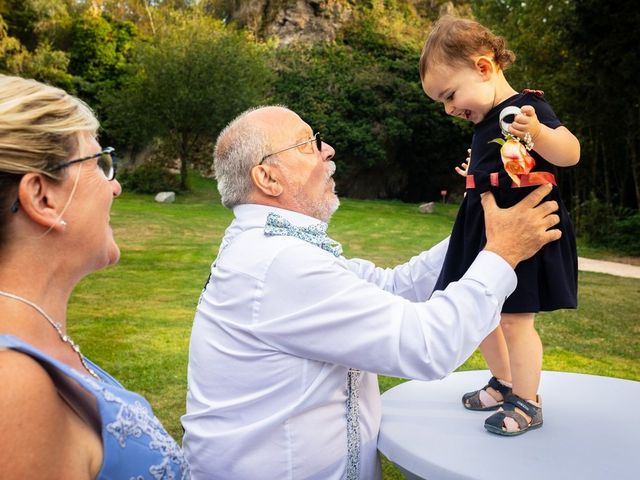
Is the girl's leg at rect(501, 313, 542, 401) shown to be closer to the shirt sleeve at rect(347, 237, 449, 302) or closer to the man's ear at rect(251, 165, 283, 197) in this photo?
the shirt sleeve at rect(347, 237, 449, 302)

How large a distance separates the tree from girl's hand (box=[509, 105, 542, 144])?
71.7ft

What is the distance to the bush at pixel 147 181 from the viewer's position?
22.7m

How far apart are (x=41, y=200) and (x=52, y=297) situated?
0.21 meters

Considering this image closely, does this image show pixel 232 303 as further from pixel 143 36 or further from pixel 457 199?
pixel 143 36

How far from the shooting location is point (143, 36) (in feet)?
101

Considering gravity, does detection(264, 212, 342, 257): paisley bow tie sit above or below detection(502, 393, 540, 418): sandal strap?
above

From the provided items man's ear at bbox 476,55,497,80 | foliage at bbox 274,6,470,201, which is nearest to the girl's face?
man's ear at bbox 476,55,497,80

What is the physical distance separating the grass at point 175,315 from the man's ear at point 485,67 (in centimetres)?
244

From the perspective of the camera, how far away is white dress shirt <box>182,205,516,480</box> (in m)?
1.71

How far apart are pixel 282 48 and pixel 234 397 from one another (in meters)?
30.6

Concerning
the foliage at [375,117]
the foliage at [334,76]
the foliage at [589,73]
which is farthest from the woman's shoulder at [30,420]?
the foliage at [375,117]

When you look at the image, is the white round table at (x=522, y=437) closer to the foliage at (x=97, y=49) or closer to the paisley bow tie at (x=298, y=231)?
the paisley bow tie at (x=298, y=231)

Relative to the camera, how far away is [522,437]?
6.48 ft

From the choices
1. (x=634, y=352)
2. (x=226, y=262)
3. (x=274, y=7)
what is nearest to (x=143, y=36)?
(x=274, y=7)
